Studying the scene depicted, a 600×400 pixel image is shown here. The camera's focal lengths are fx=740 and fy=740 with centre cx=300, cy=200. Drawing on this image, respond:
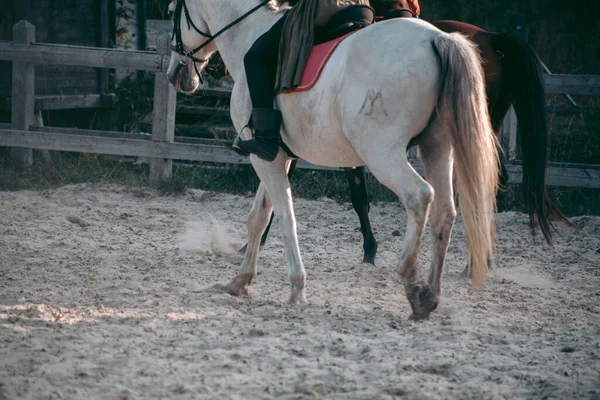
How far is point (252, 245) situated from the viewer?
5332 mm

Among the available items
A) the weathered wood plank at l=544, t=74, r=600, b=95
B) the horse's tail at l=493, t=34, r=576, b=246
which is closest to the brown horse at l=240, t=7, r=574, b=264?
the horse's tail at l=493, t=34, r=576, b=246

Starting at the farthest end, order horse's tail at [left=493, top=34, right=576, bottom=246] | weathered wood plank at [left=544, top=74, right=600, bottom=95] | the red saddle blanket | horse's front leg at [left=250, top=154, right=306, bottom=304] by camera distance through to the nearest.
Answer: weathered wood plank at [left=544, top=74, right=600, bottom=95]
horse's tail at [left=493, top=34, right=576, bottom=246]
horse's front leg at [left=250, top=154, right=306, bottom=304]
the red saddle blanket

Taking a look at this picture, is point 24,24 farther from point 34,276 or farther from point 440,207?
point 440,207

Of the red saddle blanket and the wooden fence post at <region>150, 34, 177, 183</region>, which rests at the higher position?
the red saddle blanket

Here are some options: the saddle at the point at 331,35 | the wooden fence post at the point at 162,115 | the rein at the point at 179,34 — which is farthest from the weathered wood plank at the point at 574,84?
the wooden fence post at the point at 162,115

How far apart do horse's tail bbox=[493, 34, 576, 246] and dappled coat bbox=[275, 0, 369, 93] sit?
1.80 m

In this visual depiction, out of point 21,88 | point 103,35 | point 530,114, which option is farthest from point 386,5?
point 103,35

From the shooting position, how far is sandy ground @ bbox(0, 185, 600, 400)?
344 cm

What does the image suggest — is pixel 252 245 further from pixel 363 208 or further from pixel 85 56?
pixel 85 56

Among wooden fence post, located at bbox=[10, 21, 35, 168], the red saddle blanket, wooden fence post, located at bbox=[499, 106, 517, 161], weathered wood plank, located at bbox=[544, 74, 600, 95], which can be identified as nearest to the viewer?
the red saddle blanket

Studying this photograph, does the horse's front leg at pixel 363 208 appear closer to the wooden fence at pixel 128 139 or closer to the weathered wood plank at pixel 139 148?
the wooden fence at pixel 128 139

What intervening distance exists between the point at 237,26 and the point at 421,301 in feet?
7.54

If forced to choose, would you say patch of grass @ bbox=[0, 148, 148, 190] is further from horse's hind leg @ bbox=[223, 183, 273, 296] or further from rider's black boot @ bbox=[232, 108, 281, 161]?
rider's black boot @ bbox=[232, 108, 281, 161]

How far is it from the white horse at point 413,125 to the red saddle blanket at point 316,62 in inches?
1.9
